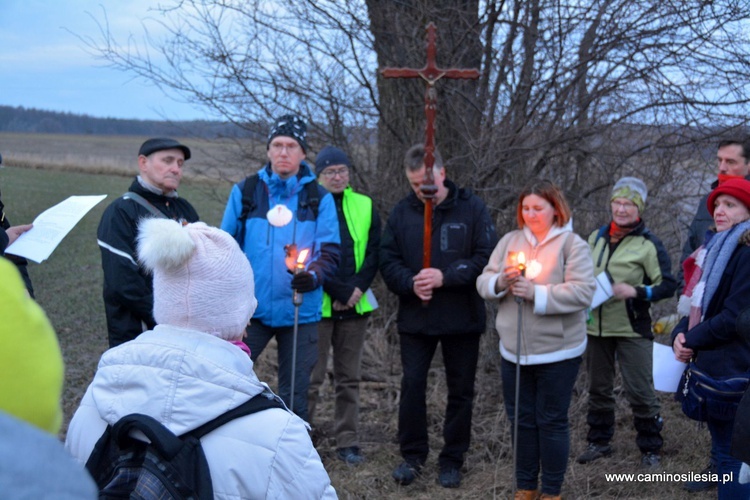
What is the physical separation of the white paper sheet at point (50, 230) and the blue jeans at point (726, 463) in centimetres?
349

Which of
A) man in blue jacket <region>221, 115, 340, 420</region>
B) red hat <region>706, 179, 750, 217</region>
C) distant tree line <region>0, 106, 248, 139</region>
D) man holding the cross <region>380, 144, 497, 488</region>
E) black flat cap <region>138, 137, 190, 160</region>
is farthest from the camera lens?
distant tree line <region>0, 106, 248, 139</region>

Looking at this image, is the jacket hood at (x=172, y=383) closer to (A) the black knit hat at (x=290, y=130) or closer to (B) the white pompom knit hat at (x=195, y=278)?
(B) the white pompom knit hat at (x=195, y=278)

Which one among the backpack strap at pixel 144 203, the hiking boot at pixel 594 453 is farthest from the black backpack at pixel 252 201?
the hiking boot at pixel 594 453

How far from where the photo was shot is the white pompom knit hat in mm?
2174

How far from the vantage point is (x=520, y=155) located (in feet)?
22.5

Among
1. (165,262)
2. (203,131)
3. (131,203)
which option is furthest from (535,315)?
(203,131)

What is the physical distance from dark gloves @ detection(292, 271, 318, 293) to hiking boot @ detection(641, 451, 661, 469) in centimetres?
274

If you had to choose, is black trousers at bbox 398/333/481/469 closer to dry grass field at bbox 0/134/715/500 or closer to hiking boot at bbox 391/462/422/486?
hiking boot at bbox 391/462/422/486

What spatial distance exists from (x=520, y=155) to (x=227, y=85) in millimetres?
2833

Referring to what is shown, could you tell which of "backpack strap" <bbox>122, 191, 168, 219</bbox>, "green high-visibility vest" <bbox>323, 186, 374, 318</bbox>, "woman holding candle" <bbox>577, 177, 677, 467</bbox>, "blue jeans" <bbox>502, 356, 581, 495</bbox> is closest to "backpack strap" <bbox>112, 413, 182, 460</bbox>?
"backpack strap" <bbox>122, 191, 168, 219</bbox>

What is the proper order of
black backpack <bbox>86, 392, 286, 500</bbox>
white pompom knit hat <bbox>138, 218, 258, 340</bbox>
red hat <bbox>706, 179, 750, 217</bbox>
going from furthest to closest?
red hat <bbox>706, 179, 750, 217</bbox> < white pompom knit hat <bbox>138, 218, 258, 340</bbox> < black backpack <bbox>86, 392, 286, 500</bbox>

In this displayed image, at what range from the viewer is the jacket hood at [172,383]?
1.97 metres
